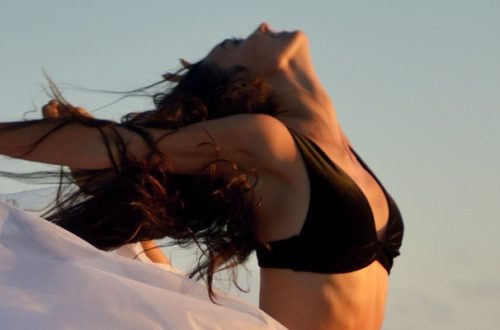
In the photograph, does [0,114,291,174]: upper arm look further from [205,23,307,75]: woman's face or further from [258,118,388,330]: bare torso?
[205,23,307,75]: woman's face

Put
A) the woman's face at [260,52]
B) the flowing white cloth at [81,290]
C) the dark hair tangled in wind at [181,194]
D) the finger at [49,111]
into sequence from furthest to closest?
1. the woman's face at [260,52]
2. the finger at [49,111]
3. the dark hair tangled in wind at [181,194]
4. the flowing white cloth at [81,290]

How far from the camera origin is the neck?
448cm

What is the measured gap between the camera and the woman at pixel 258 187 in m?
4.02

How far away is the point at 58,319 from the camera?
110 inches

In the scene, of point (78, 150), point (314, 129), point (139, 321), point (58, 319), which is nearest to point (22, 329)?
point (58, 319)

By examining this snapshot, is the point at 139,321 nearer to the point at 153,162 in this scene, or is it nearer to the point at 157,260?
the point at 153,162

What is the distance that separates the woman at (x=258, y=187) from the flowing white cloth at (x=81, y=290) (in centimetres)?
80

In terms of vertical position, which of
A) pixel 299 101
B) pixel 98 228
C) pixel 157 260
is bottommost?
pixel 157 260

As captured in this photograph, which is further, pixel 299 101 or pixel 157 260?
pixel 157 260

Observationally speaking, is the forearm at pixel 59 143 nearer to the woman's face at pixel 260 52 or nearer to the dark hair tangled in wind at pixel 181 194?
the dark hair tangled in wind at pixel 181 194

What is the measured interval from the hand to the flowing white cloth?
0.95 metres

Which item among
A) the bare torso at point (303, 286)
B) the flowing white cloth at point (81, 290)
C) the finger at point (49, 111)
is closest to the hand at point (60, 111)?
the finger at point (49, 111)

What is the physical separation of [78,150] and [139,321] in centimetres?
116

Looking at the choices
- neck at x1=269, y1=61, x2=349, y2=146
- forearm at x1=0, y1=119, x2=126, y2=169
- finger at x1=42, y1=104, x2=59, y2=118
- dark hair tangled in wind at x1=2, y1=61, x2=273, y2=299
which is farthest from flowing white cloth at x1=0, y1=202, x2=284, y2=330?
neck at x1=269, y1=61, x2=349, y2=146
